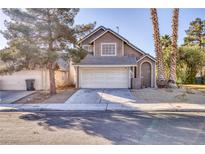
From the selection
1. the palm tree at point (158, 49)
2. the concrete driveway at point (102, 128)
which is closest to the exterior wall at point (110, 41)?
the palm tree at point (158, 49)

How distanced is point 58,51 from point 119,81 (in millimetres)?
7094

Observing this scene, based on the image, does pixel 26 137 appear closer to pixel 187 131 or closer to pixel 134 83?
pixel 187 131

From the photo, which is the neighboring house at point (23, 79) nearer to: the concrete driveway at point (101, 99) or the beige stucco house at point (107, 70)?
the beige stucco house at point (107, 70)

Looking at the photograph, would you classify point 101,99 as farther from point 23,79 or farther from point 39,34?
point 23,79

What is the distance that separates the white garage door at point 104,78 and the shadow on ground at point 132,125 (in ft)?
34.1

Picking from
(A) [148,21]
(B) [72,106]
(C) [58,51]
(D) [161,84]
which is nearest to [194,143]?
(B) [72,106]

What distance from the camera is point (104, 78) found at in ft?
67.2

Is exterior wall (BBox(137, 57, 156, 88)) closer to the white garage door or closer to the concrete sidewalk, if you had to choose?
the white garage door

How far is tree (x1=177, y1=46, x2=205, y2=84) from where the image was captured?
28.7 metres

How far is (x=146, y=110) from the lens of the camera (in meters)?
10.2

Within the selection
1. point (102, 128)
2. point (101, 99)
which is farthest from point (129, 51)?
point (102, 128)

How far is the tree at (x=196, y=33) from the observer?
1699 inches

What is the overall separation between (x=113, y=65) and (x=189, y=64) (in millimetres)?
14708

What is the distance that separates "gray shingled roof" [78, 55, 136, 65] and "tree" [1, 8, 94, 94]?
4601 mm
